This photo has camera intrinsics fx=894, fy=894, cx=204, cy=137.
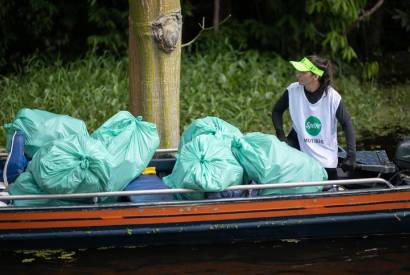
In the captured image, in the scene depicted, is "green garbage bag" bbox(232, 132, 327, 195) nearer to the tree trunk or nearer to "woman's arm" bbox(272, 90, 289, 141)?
"woman's arm" bbox(272, 90, 289, 141)

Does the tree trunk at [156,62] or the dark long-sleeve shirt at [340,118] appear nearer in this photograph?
the dark long-sleeve shirt at [340,118]

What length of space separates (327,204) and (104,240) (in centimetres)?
191

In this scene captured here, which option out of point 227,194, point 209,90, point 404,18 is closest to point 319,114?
point 227,194

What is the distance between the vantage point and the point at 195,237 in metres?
7.64

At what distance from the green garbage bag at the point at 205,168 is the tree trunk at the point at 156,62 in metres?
1.84

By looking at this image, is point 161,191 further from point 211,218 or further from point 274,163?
point 274,163

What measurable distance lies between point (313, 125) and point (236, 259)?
1463mm

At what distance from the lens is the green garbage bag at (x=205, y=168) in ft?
24.2

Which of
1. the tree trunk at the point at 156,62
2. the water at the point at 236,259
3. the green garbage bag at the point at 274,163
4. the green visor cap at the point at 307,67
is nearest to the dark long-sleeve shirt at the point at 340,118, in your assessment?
the green visor cap at the point at 307,67

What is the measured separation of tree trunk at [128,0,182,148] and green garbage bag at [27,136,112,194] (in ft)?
6.86

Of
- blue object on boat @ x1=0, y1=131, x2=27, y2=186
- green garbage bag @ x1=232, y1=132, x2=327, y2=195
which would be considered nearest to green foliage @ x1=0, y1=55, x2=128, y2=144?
blue object on boat @ x1=0, y1=131, x2=27, y2=186

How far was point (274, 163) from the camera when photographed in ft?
25.0

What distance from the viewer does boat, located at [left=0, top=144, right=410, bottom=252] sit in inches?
291

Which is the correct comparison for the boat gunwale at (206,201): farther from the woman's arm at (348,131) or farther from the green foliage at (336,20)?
the green foliage at (336,20)
